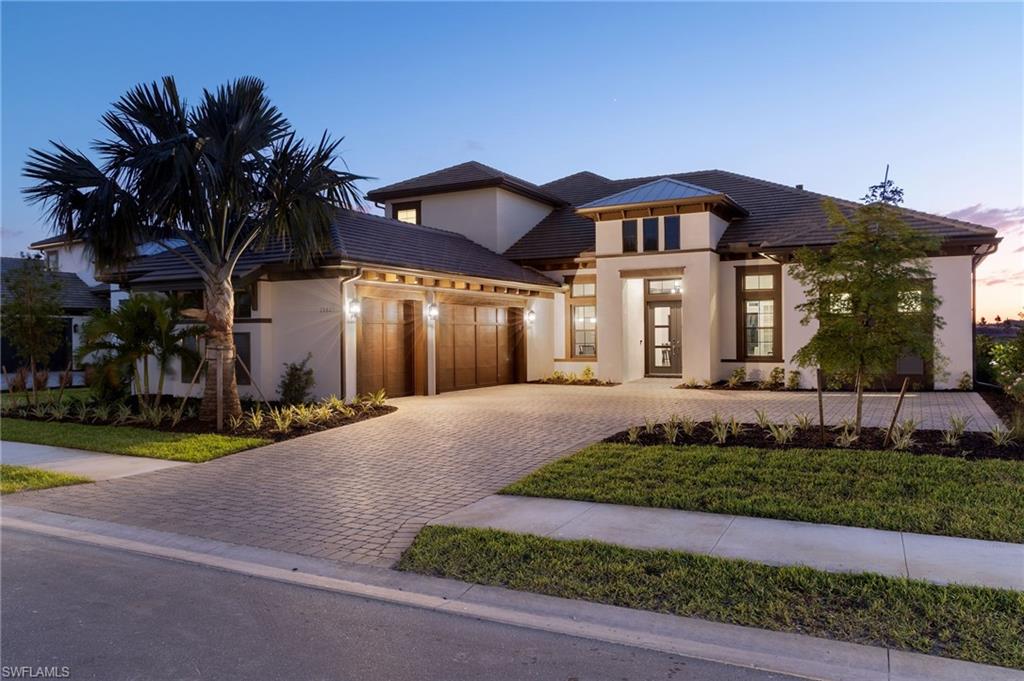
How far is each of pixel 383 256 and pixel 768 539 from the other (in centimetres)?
1302

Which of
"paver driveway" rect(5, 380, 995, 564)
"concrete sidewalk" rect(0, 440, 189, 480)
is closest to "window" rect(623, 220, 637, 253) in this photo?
"paver driveway" rect(5, 380, 995, 564)

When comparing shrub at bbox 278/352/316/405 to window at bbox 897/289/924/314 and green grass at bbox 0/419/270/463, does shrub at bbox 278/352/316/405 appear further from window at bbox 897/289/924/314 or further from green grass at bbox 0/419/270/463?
window at bbox 897/289/924/314

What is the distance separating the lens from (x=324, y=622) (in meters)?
5.08

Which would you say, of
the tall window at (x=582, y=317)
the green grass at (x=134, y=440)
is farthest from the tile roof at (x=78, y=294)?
the tall window at (x=582, y=317)

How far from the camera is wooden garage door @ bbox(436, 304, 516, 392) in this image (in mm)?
20156

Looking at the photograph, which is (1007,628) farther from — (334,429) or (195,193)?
(195,193)

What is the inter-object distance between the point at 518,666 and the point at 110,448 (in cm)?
1030

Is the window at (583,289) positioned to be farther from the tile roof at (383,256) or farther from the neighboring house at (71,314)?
the neighboring house at (71,314)

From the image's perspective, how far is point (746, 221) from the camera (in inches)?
902

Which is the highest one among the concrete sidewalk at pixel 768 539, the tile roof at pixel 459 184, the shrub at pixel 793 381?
the tile roof at pixel 459 184

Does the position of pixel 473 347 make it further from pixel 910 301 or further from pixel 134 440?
pixel 910 301

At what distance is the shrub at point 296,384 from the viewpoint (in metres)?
16.3

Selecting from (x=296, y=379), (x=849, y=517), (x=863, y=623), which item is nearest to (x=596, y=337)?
(x=296, y=379)

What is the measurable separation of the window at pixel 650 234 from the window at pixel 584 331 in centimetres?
317
